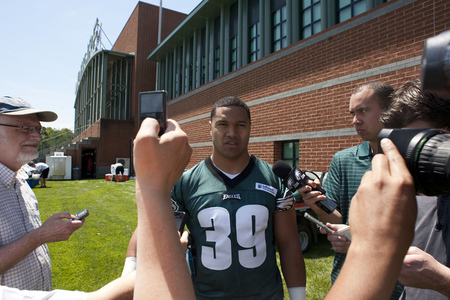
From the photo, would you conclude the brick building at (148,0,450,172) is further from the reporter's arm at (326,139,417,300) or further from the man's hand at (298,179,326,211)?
the reporter's arm at (326,139,417,300)

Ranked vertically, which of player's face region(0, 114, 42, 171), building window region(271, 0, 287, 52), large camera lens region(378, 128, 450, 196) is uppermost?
building window region(271, 0, 287, 52)

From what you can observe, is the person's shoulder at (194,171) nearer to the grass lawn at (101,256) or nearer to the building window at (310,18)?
the grass lawn at (101,256)

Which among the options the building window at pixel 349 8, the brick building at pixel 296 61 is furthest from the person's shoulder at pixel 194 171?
the building window at pixel 349 8

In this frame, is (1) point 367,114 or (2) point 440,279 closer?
(2) point 440,279

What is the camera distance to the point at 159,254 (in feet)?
2.33

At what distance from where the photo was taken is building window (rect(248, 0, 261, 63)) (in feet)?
35.1

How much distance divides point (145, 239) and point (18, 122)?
212 centimetres

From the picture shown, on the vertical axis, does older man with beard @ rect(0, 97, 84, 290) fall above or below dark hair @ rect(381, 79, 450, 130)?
below

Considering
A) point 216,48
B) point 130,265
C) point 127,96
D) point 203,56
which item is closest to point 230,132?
point 130,265

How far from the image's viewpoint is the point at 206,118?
13.3m

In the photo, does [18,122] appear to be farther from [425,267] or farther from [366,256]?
[425,267]

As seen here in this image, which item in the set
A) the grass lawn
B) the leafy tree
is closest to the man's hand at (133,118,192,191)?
the grass lawn

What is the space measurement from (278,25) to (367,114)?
26.5ft

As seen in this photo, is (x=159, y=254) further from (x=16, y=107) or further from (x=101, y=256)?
(x=101, y=256)
